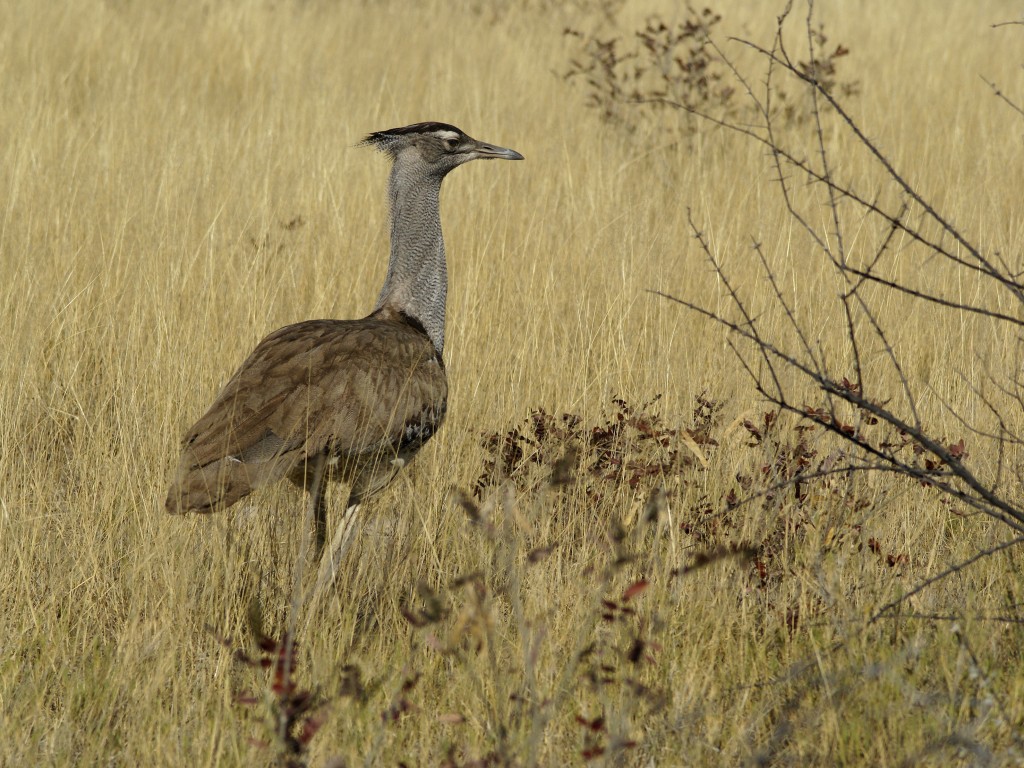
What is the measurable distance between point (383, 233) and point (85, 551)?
2.81 metres

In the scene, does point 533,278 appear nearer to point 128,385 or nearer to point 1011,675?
point 128,385

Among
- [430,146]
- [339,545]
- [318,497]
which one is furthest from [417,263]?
[339,545]

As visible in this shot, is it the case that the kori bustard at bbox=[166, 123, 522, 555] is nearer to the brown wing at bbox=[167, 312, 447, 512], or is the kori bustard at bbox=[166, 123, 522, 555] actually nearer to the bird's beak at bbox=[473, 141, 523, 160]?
the brown wing at bbox=[167, 312, 447, 512]

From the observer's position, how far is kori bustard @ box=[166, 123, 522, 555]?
10.4ft

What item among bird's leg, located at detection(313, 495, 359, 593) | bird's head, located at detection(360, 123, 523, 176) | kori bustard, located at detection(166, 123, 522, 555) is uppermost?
bird's head, located at detection(360, 123, 523, 176)

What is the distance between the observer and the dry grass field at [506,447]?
2.63 m

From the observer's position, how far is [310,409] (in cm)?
331

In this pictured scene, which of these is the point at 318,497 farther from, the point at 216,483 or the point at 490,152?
the point at 490,152

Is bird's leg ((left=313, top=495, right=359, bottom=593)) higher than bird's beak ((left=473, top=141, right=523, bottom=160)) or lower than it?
lower

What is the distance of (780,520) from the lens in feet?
11.3

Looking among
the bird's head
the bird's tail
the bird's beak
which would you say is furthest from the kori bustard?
the bird's beak

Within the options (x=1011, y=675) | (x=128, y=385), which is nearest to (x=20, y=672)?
(x=128, y=385)

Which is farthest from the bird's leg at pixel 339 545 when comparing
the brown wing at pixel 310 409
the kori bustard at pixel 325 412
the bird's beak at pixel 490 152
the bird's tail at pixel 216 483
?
the bird's beak at pixel 490 152

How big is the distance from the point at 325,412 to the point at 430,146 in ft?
4.39
